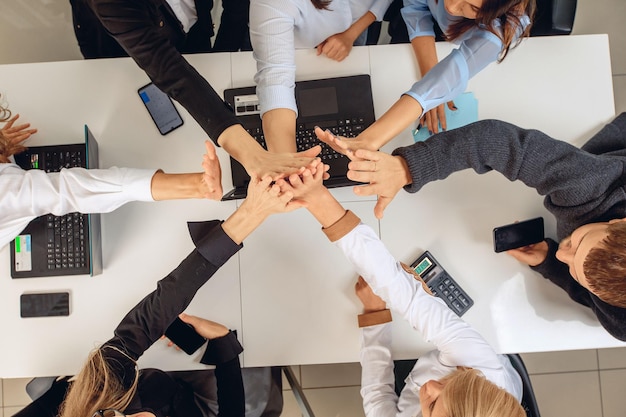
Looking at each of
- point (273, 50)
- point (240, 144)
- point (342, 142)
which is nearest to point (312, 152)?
point (342, 142)

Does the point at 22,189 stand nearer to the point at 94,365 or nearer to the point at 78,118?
the point at 78,118

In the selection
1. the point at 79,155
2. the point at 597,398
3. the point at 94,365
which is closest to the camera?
the point at 94,365

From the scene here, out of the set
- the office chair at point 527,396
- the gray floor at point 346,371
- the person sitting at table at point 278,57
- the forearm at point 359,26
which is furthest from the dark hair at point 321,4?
the gray floor at point 346,371

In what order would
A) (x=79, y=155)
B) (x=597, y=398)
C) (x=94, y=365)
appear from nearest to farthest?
(x=94, y=365) < (x=79, y=155) < (x=597, y=398)

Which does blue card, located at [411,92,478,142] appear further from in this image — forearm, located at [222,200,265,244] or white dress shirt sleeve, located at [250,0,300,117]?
forearm, located at [222,200,265,244]

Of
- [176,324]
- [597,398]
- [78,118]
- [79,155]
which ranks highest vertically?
[78,118]

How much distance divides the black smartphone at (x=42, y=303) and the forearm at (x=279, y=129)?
2.33ft

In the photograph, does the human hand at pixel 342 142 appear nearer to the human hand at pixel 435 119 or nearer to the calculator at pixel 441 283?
the human hand at pixel 435 119

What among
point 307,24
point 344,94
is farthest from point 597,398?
point 307,24

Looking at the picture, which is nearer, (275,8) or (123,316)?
(275,8)

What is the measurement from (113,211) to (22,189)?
24cm

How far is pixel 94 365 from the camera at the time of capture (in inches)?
43.8

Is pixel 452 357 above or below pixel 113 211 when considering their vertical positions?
below

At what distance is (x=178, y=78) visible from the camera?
1091 millimetres
